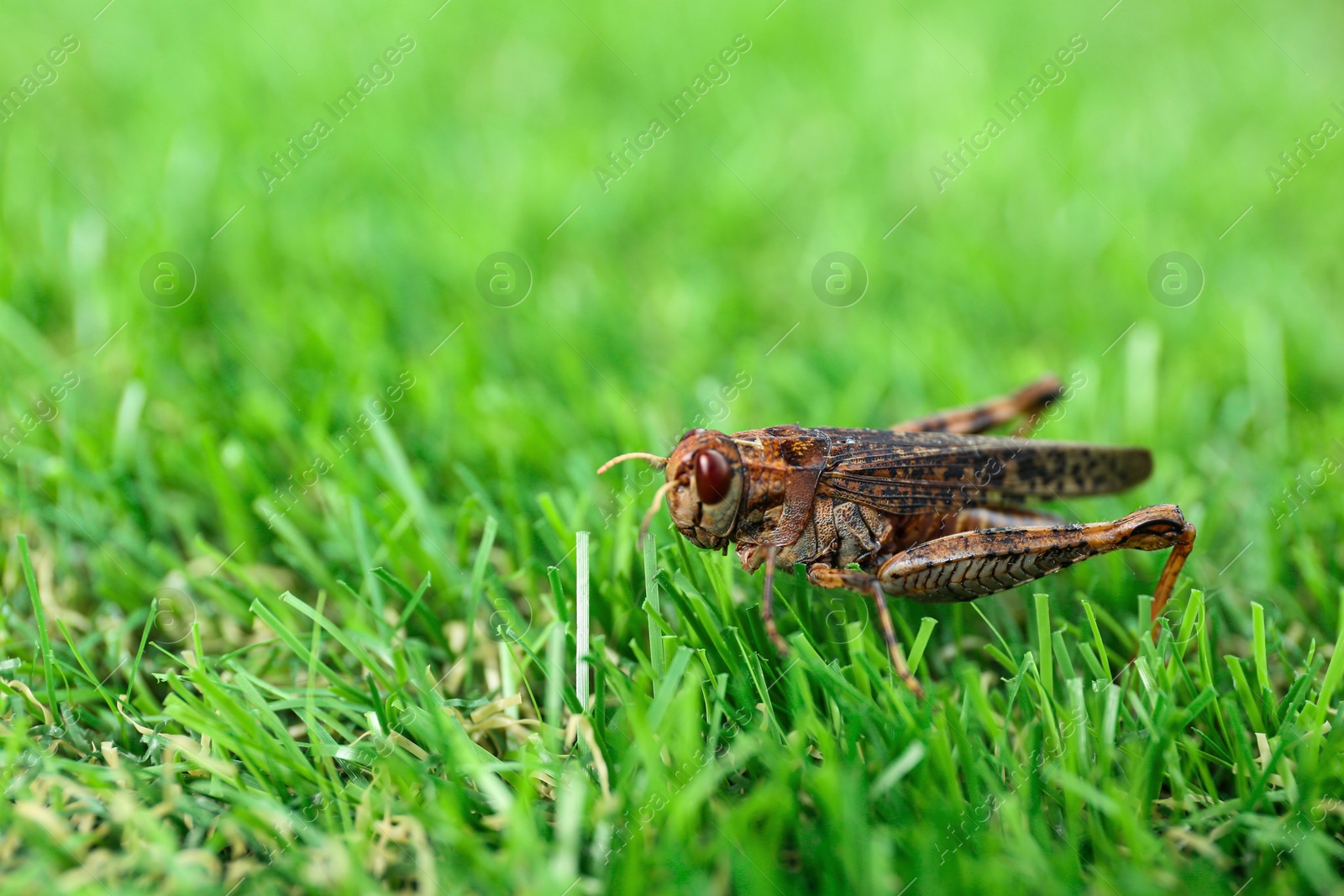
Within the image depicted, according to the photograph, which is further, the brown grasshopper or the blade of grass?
the brown grasshopper

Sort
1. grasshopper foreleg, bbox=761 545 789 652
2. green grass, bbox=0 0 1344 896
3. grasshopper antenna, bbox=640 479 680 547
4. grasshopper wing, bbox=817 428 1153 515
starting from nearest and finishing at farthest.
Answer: green grass, bbox=0 0 1344 896
grasshopper foreleg, bbox=761 545 789 652
grasshopper antenna, bbox=640 479 680 547
grasshopper wing, bbox=817 428 1153 515

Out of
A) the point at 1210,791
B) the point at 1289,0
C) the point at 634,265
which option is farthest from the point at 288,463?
the point at 1289,0

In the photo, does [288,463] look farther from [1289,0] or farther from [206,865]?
[1289,0]

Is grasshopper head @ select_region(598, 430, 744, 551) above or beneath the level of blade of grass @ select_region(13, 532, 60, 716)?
beneath

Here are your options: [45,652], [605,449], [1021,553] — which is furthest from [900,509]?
[45,652]

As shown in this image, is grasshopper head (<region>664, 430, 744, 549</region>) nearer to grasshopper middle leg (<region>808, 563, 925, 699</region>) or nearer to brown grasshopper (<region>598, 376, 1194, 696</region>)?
brown grasshopper (<region>598, 376, 1194, 696</region>)

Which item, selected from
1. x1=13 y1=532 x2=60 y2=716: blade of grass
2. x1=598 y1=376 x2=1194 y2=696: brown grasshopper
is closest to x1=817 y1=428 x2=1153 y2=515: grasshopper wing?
x1=598 y1=376 x2=1194 y2=696: brown grasshopper

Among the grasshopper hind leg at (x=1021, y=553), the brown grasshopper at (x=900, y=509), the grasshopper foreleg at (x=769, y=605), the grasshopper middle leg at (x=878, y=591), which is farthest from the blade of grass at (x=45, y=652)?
the grasshopper hind leg at (x=1021, y=553)

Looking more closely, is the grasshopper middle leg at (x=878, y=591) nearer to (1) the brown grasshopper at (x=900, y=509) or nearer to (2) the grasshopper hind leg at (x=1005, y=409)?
(1) the brown grasshopper at (x=900, y=509)
